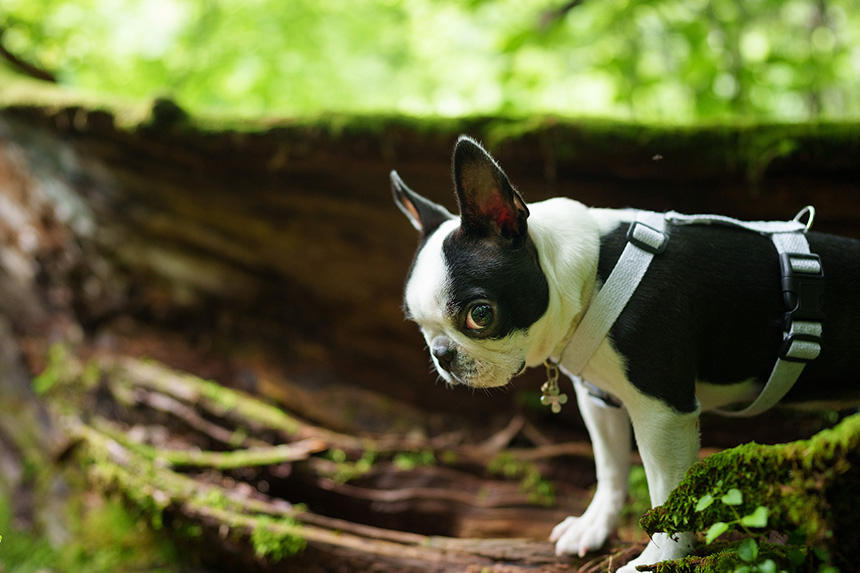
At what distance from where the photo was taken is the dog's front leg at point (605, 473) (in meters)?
2.28

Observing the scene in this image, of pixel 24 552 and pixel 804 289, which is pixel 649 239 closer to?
pixel 804 289

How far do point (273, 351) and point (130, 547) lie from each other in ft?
4.83

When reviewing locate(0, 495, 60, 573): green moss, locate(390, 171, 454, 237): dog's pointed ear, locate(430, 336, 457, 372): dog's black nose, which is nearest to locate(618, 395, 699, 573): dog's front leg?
locate(430, 336, 457, 372): dog's black nose

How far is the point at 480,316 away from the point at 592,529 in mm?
1027

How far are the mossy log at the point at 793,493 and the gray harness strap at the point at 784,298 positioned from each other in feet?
1.61

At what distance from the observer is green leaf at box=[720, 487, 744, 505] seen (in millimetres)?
1461

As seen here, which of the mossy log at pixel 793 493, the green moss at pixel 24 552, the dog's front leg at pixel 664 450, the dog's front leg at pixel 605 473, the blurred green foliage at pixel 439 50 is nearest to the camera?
the mossy log at pixel 793 493

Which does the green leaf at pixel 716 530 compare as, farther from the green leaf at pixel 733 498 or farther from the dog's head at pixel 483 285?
the dog's head at pixel 483 285

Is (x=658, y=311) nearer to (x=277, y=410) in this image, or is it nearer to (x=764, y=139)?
(x=764, y=139)

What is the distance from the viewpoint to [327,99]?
20.7 feet

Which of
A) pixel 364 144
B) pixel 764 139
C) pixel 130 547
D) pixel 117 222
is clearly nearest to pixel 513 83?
pixel 364 144

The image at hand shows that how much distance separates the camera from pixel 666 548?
6.12ft

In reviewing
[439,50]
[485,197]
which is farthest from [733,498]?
[439,50]

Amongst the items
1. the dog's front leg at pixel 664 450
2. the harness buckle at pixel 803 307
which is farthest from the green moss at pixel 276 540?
the harness buckle at pixel 803 307
